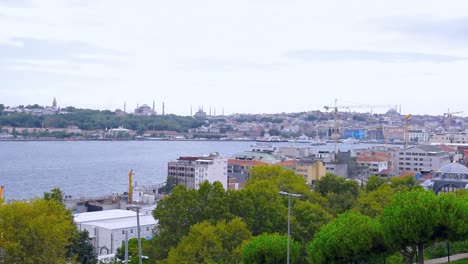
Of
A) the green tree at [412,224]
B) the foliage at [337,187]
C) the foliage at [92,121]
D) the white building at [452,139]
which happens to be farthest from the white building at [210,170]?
the foliage at [92,121]

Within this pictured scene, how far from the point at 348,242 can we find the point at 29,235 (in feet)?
16.3

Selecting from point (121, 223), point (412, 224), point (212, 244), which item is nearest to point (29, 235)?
point (212, 244)

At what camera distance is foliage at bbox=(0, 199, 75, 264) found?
32.3ft

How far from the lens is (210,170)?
29.2 m

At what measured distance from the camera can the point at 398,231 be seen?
29.0 feet

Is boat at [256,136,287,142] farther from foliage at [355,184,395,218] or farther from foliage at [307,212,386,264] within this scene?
foliage at [307,212,386,264]

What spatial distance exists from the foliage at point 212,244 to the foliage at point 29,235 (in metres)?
1.95

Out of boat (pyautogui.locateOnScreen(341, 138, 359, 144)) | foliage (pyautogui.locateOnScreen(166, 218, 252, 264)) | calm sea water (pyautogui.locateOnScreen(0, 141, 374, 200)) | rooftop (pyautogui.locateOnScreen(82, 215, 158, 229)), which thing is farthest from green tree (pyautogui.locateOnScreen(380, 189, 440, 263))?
boat (pyautogui.locateOnScreen(341, 138, 359, 144))

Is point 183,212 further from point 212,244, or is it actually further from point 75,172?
point 75,172

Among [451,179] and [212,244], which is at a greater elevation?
[451,179]

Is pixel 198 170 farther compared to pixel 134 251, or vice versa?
pixel 198 170

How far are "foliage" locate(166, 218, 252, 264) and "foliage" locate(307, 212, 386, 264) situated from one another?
53.1 inches

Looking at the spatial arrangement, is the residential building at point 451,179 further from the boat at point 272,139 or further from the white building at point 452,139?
the boat at point 272,139

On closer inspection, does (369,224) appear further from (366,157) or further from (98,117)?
(98,117)
